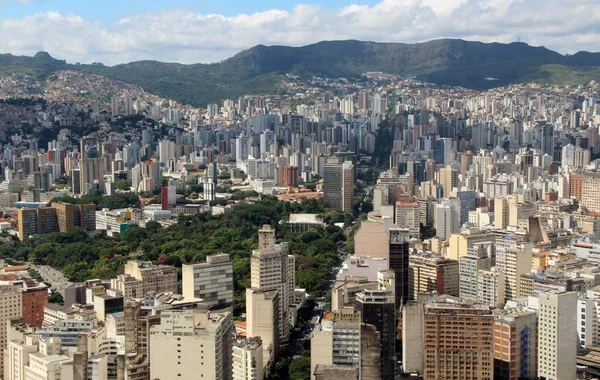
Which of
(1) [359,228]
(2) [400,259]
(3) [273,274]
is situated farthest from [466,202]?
(3) [273,274]

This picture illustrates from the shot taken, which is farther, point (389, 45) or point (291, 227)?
point (389, 45)

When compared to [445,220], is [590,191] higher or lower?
higher

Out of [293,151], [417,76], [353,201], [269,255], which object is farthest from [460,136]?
[269,255]

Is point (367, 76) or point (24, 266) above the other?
point (367, 76)

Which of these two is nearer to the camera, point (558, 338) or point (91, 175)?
point (558, 338)

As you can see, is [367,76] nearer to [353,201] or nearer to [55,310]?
[353,201]

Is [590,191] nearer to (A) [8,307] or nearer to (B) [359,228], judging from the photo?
(B) [359,228]

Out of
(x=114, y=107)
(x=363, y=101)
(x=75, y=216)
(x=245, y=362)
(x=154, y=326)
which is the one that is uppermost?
(x=363, y=101)

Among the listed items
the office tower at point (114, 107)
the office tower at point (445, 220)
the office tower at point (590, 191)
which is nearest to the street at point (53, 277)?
the office tower at point (445, 220)
